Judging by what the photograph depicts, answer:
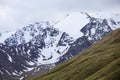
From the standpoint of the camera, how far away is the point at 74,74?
185m

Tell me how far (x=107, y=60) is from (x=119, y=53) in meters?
9.73

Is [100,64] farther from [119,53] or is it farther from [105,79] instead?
[105,79]

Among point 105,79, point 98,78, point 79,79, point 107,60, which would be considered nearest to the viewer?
point 105,79

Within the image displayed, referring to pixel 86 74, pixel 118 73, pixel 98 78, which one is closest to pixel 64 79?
pixel 86 74

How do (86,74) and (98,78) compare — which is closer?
(98,78)

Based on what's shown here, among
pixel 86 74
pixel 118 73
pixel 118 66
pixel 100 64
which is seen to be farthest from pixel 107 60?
pixel 118 73

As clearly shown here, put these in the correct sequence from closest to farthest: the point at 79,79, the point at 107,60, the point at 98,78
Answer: the point at 98,78, the point at 79,79, the point at 107,60

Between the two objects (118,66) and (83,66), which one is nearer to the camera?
(118,66)

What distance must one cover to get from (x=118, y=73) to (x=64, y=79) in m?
56.2

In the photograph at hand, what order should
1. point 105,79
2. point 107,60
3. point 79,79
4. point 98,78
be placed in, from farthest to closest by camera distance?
point 107,60 → point 79,79 → point 98,78 → point 105,79

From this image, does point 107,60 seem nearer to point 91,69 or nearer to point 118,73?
point 91,69

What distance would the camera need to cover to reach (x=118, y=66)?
147 metres

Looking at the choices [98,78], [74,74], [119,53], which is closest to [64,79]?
[74,74]

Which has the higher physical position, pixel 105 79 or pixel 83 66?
pixel 83 66
